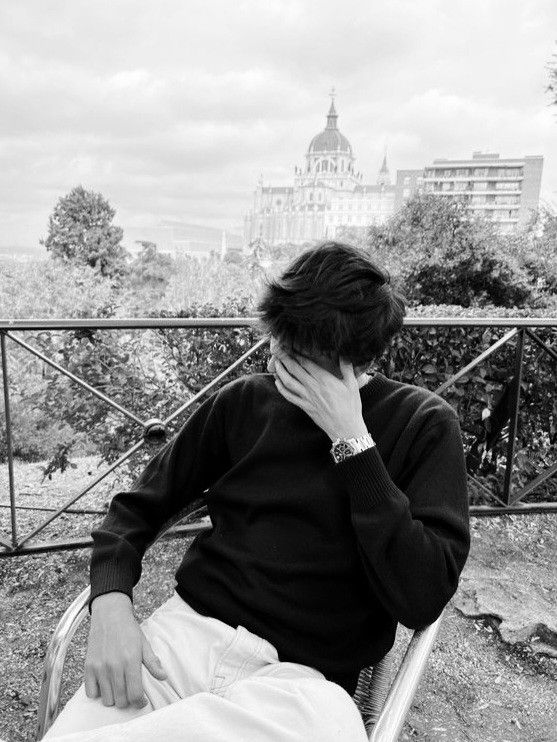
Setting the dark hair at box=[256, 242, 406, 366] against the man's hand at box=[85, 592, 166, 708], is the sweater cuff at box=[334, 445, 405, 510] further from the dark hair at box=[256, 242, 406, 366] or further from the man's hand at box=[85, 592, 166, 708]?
the man's hand at box=[85, 592, 166, 708]

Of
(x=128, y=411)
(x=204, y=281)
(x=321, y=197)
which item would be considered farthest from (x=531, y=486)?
(x=321, y=197)

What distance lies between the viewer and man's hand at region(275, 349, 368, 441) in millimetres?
1015

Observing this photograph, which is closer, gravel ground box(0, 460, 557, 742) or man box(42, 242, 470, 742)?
man box(42, 242, 470, 742)

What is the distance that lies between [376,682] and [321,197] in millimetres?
114360

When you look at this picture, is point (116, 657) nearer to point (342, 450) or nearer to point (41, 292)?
point (342, 450)

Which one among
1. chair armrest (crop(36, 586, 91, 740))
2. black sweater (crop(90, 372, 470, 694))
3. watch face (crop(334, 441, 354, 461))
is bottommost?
chair armrest (crop(36, 586, 91, 740))

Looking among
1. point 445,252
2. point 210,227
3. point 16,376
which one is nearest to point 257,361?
point 16,376

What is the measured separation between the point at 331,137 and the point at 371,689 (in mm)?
126379

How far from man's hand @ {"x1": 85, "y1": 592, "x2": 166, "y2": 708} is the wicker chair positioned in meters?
0.07

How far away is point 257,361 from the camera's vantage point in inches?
112

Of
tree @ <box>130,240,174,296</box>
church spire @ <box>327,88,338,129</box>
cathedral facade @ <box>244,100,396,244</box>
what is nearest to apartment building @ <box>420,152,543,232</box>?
cathedral facade @ <box>244,100,396,244</box>

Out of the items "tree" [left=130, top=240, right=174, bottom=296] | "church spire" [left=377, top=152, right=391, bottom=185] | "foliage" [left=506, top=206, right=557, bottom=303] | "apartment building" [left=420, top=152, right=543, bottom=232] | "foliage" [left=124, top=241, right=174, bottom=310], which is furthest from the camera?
"church spire" [left=377, top=152, right=391, bottom=185]

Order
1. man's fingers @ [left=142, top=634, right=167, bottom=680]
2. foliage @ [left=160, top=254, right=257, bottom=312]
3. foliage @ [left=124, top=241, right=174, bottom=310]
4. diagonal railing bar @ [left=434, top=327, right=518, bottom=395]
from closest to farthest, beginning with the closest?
1. man's fingers @ [left=142, top=634, right=167, bottom=680]
2. diagonal railing bar @ [left=434, top=327, right=518, bottom=395]
3. foliage @ [left=160, top=254, right=257, bottom=312]
4. foliage @ [left=124, top=241, right=174, bottom=310]

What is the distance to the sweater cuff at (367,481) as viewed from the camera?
0.95 m
